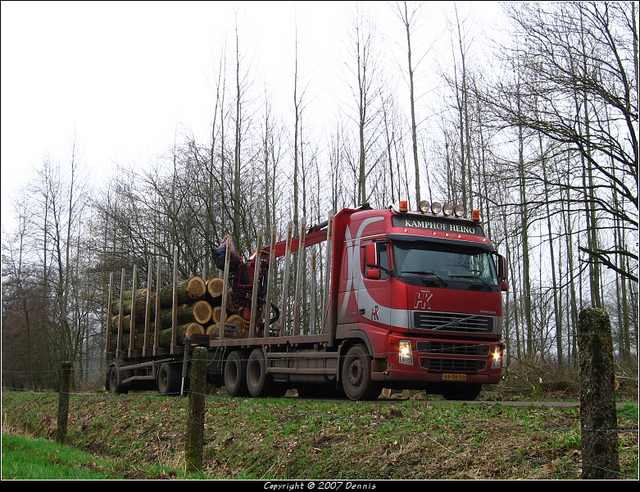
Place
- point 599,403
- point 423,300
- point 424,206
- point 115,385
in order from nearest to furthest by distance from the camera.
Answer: point 599,403, point 423,300, point 424,206, point 115,385

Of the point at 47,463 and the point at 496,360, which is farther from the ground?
the point at 496,360

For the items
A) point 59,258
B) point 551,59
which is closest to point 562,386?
point 551,59

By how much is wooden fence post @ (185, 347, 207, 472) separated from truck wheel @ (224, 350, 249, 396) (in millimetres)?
7206

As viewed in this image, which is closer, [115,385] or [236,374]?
[236,374]

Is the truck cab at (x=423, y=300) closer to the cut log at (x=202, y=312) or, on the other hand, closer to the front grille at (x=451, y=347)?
the front grille at (x=451, y=347)

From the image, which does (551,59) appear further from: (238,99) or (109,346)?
(109,346)

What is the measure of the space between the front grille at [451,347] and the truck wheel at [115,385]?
506 inches

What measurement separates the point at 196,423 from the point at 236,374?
306 inches

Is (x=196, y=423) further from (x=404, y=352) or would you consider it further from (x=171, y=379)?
(x=171, y=379)

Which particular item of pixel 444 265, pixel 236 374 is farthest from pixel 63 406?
pixel 444 265

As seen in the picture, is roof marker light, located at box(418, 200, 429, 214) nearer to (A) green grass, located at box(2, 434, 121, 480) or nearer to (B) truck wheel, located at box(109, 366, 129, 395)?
(A) green grass, located at box(2, 434, 121, 480)

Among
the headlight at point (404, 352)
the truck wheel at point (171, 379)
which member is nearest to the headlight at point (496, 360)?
the headlight at point (404, 352)

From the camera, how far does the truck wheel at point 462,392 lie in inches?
456

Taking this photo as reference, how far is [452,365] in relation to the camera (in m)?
10.7
